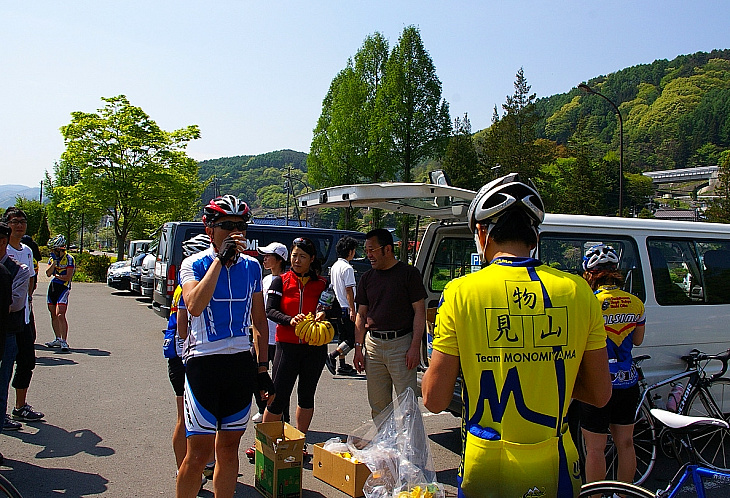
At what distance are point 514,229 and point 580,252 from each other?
327 cm

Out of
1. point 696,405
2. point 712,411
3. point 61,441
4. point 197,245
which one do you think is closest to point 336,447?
point 197,245

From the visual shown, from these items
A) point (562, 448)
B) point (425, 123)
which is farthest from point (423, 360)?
point (425, 123)

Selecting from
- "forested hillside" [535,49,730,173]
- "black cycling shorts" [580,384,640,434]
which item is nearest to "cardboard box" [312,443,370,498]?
"black cycling shorts" [580,384,640,434]

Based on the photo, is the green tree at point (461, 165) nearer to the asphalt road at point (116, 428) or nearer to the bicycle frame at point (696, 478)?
the asphalt road at point (116, 428)

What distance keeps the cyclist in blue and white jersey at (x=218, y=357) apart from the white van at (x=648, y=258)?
134 centimetres

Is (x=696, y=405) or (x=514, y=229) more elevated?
(x=514, y=229)

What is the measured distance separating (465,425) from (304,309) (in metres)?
3.35

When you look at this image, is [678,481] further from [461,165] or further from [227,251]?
A: [461,165]

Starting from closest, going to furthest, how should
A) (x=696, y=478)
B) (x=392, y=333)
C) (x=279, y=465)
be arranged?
(x=696, y=478), (x=279, y=465), (x=392, y=333)

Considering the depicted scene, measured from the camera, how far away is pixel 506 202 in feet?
6.97

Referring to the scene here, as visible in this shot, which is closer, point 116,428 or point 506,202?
point 506,202

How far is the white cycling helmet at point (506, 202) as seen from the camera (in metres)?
2.13

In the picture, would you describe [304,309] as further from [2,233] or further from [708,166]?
[708,166]

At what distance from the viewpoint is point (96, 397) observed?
23.5 ft
